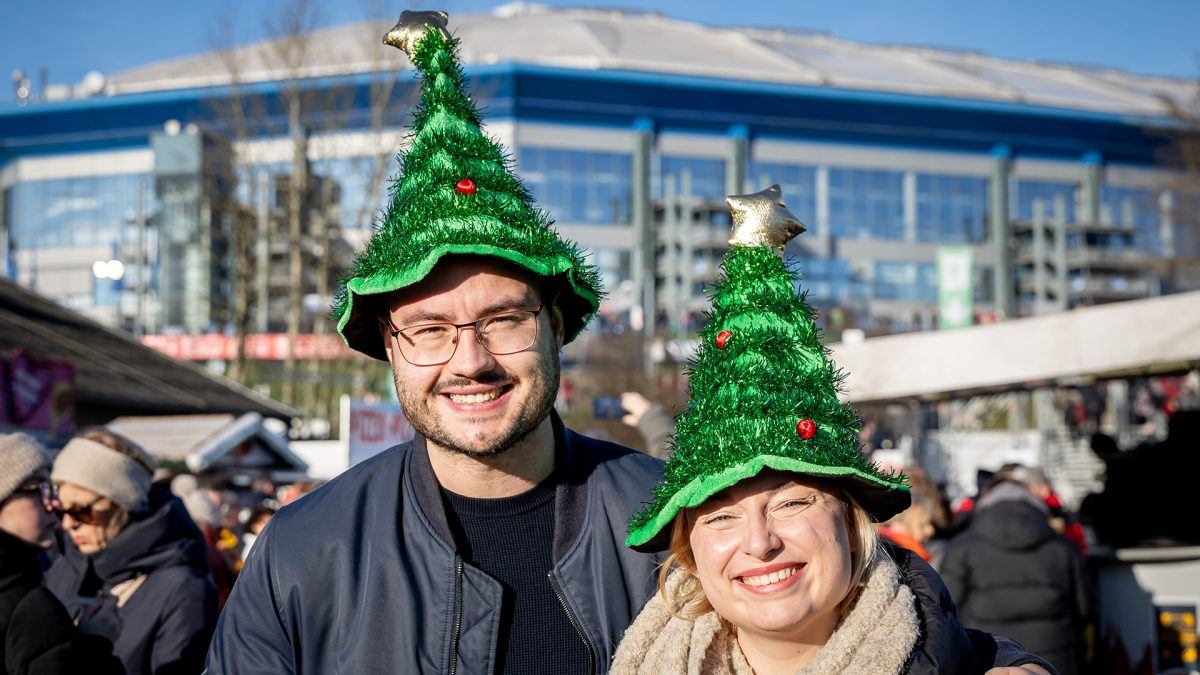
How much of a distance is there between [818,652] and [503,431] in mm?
843

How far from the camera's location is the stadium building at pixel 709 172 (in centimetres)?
5534

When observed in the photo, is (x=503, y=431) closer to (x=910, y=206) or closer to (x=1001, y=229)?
(x=910, y=206)

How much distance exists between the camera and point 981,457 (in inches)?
1073

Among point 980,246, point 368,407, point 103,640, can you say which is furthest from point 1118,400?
point 980,246

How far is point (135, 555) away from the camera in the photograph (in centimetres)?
455

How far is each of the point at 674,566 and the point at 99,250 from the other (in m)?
59.5

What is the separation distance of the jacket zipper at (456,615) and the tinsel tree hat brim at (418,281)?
0.62 m

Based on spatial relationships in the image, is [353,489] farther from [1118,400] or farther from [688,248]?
[688,248]

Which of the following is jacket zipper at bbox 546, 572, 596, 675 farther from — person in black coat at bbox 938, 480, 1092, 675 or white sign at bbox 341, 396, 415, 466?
white sign at bbox 341, 396, 415, 466

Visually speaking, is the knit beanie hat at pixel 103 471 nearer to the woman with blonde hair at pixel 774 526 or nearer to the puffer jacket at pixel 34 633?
the puffer jacket at pixel 34 633

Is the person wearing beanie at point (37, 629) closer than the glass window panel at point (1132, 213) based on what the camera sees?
Yes

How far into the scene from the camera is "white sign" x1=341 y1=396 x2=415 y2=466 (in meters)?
8.20

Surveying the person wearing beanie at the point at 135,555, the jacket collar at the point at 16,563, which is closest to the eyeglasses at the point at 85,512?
the person wearing beanie at the point at 135,555

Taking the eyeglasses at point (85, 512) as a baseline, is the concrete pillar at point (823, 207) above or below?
above
